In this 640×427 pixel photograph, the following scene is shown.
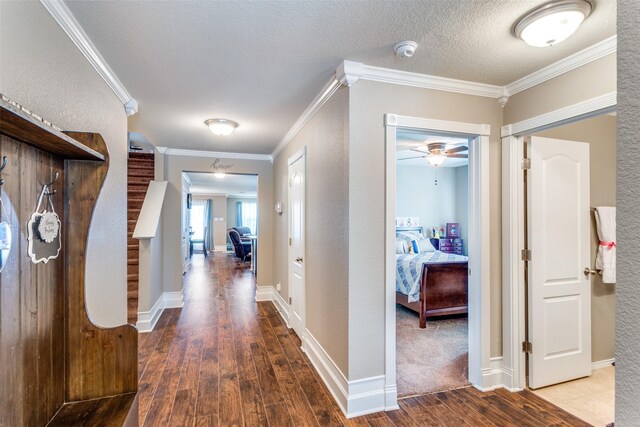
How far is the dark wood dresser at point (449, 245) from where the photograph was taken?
258 inches

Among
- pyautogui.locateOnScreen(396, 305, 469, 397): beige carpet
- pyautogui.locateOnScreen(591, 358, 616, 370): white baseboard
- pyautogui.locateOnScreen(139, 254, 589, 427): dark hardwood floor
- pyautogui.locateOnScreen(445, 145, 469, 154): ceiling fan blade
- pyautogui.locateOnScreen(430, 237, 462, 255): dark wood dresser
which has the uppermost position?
pyautogui.locateOnScreen(445, 145, 469, 154): ceiling fan blade

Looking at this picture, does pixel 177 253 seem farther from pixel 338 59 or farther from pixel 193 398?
pixel 338 59

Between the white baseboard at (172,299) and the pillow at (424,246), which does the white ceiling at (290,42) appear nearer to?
the white baseboard at (172,299)

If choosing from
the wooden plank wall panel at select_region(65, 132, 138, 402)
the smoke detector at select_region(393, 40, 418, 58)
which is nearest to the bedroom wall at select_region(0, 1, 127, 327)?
the wooden plank wall panel at select_region(65, 132, 138, 402)

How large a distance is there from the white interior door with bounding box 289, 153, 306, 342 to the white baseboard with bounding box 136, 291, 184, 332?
1.77 metres

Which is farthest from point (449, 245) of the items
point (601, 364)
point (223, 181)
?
point (223, 181)

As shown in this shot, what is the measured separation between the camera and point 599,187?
9.25ft

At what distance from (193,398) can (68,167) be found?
191cm

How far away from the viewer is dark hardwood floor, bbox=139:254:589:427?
208 cm

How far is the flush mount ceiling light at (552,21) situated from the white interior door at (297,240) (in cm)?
210

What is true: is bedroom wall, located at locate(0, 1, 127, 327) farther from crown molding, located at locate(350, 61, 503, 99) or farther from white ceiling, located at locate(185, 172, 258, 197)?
white ceiling, located at locate(185, 172, 258, 197)

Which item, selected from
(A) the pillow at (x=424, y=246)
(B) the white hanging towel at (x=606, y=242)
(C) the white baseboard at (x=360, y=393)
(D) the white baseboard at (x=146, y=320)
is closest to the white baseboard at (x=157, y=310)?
(D) the white baseboard at (x=146, y=320)

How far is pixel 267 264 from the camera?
17.1 feet

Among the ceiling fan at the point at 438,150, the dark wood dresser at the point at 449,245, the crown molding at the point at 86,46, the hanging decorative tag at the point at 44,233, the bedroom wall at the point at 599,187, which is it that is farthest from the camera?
the dark wood dresser at the point at 449,245
